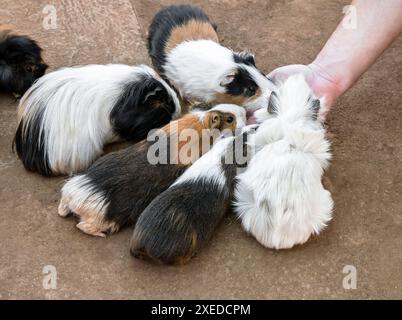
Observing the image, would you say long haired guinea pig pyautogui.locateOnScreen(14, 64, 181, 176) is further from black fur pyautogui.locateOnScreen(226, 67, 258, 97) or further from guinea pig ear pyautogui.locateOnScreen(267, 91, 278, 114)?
guinea pig ear pyautogui.locateOnScreen(267, 91, 278, 114)

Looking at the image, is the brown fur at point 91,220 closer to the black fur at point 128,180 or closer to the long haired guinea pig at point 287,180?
the black fur at point 128,180

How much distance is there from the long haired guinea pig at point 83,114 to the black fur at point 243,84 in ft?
1.20

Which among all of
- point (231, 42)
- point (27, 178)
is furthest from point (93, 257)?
point (231, 42)

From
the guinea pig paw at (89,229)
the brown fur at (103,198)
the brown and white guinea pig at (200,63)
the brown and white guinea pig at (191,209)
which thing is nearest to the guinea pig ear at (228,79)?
the brown and white guinea pig at (200,63)

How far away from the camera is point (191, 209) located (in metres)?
2.17

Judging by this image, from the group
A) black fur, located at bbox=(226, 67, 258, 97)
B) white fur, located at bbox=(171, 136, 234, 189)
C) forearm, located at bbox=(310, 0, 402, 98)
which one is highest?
forearm, located at bbox=(310, 0, 402, 98)

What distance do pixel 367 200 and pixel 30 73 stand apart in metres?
1.87

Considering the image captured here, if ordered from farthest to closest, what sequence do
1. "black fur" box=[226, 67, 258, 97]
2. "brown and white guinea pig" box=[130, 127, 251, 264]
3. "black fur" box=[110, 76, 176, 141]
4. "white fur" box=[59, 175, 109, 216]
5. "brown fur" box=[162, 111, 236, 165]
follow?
"black fur" box=[226, 67, 258, 97]
"black fur" box=[110, 76, 176, 141]
"brown fur" box=[162, 111, 236, 165]
"white fur" box=[59, 175, 109, 216]
"brown and white guinea pig" box=[130, 127, 251, 264]

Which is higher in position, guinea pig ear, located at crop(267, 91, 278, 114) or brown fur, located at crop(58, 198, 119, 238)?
guinea pig ear, located at crop(267, 91, 278, 114)

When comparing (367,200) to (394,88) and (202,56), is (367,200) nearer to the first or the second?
(394,88)

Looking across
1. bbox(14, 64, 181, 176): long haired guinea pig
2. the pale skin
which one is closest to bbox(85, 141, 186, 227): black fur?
bbox(14, 64, 181, 176): long haired guinea pig

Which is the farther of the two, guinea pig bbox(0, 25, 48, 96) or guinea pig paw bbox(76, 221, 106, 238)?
guinea pig bbox(0, 25, 48, 96)

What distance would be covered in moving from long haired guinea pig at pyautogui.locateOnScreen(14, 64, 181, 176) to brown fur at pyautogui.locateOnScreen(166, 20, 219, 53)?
1.61ft

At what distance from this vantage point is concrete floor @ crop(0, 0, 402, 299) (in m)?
2.18
